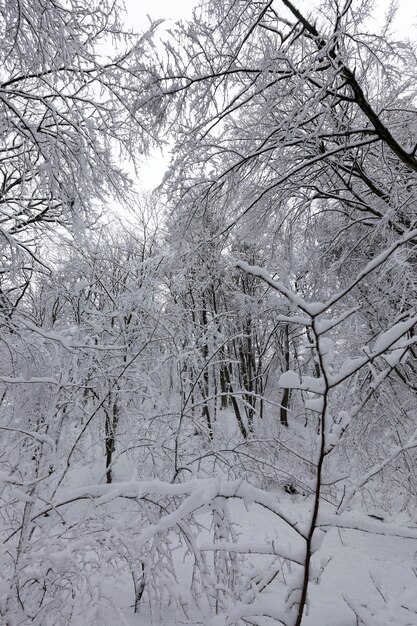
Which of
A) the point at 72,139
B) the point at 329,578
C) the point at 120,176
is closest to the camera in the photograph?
the point at 72,139

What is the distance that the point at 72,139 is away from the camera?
3.67 metres

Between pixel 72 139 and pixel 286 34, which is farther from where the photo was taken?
pixel 72 139

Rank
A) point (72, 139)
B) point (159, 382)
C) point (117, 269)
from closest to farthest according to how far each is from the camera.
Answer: point (72, 139) < point (159, 382) < point (117, 269)

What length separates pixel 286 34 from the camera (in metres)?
2.83

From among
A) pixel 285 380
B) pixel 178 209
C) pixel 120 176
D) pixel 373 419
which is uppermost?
pixel 120 176

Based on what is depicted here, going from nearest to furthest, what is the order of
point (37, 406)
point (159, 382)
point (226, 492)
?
1. point (226, 492)
2. point (37, 406)
3. point (159, 382)

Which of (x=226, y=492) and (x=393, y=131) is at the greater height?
(x=393, y=131)

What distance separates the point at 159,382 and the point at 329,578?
11.8 feet

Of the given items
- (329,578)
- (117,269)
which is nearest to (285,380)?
(329,578)

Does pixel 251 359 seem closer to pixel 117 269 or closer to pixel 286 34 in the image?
pixel 117 269

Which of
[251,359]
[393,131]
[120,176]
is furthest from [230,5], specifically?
[251,359]

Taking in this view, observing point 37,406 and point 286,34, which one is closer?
point 286,34

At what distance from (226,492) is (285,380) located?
399 mm

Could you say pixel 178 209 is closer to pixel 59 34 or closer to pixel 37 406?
pixel 59 34
